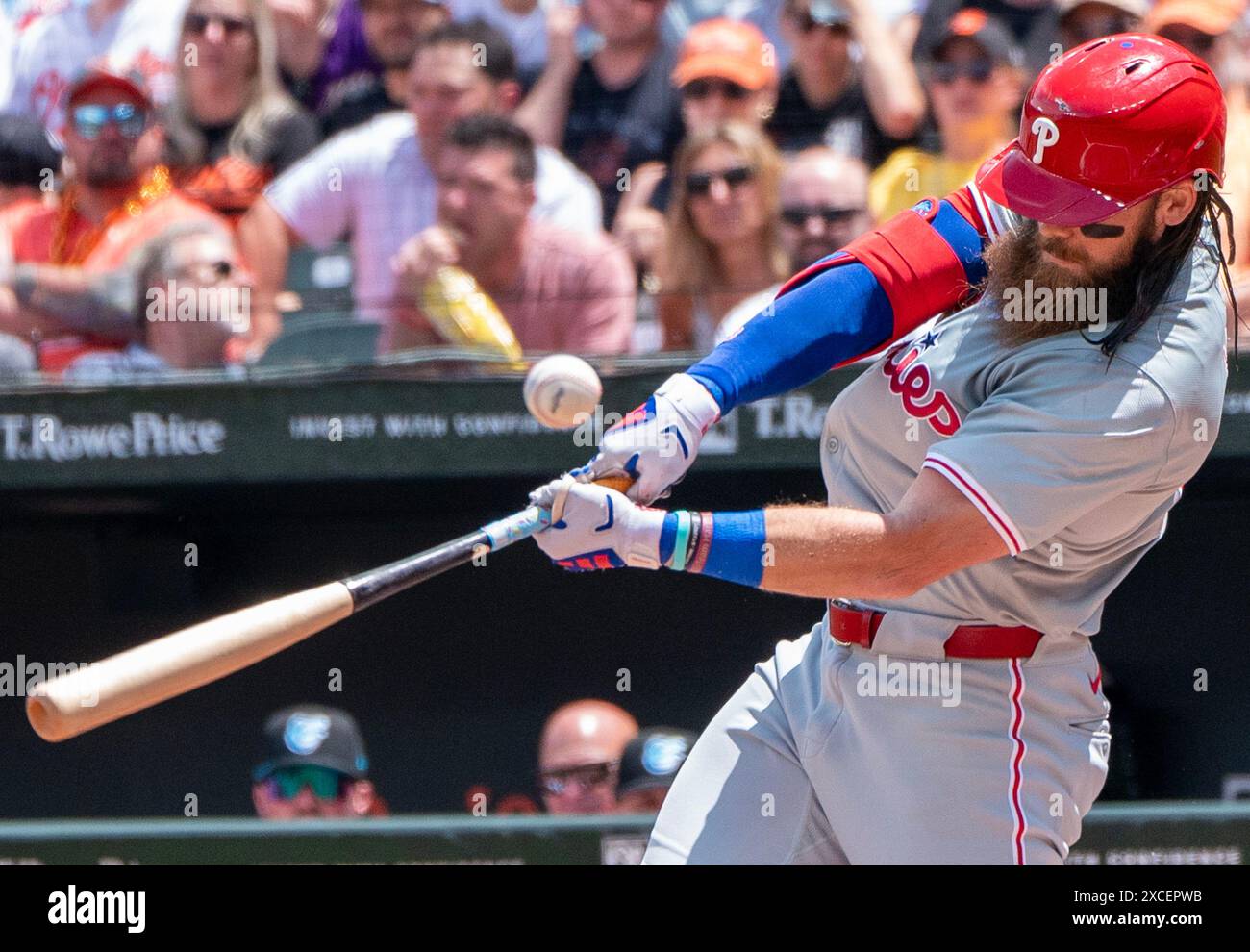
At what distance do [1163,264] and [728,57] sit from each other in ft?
7.17

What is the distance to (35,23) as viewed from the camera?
4434mm

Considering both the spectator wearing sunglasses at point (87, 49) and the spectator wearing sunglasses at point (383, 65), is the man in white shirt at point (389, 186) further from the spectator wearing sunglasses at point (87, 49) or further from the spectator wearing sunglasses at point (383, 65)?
the spectator wearing sunglasses at point (87, 49)

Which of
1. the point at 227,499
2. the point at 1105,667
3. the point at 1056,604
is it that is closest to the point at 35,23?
the point at 227,499

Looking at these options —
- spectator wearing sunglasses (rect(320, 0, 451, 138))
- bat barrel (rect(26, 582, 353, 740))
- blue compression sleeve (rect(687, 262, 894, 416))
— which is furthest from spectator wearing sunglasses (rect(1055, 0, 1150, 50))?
bat barrel (rect(26, 582, 353, 740))

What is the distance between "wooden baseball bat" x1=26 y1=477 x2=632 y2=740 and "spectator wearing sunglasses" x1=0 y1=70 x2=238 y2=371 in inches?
83.5

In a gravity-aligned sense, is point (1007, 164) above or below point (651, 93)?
below

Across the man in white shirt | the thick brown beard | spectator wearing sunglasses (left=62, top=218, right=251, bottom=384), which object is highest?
the man in white shirt

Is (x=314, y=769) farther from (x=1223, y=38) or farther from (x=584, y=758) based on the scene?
(x=1223, y=38)

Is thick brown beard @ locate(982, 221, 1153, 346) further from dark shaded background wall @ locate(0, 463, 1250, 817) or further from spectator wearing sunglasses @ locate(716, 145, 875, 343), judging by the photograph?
dark shaded background wall @ locate(0, 463, 1250, 817)

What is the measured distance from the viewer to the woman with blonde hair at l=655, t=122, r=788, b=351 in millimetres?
3670

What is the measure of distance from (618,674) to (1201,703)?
1.31 m

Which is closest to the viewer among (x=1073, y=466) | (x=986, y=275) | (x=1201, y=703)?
(x=1073, y=466)

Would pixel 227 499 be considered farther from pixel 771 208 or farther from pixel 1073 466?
pixel 1073 466

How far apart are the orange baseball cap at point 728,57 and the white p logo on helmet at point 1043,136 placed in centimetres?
206
